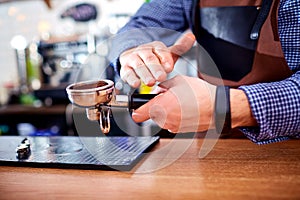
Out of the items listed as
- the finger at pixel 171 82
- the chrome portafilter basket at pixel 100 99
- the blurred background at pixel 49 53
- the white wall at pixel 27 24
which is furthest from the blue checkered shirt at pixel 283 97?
the white wall at pixel 27 24

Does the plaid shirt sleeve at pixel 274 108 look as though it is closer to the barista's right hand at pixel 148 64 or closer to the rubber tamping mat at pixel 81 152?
the barista's right hand at pixel 148 64

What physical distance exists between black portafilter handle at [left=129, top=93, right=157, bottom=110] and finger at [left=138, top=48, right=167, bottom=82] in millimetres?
49

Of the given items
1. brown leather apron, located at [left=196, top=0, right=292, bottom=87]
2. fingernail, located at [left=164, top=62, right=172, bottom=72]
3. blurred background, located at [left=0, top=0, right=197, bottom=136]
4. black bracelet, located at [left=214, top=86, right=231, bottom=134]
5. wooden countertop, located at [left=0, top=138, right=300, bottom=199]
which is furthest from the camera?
blurred background, located at [left=0, top=0, right=197, bottom=136]

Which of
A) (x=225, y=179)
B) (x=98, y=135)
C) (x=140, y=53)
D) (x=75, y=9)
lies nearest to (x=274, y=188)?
(x=225, y=179)

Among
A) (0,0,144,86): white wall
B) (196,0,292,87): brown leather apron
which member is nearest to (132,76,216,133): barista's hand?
(196,0,292,87): brown leather apron

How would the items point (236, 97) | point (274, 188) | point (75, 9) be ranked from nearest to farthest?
point (274, 188) < point (236, 97) < point (75, 9)

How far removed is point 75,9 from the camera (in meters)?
3.55

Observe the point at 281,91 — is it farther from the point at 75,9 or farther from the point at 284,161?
the point at 75,9

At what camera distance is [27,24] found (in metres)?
3.87

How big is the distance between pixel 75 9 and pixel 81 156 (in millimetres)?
2859

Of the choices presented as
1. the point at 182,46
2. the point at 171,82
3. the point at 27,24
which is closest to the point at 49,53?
the point at 27,24

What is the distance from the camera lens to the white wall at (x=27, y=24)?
3695mm

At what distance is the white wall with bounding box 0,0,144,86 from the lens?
3.70 meters

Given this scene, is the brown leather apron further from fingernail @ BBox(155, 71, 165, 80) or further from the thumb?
fingernail @ BBox(155, 71, 165, 80)
